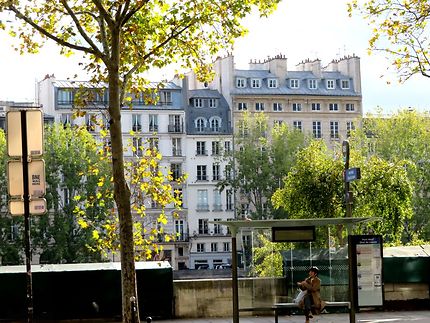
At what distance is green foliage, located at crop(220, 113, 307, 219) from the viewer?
3457 inches

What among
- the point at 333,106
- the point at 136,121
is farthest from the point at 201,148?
the point at 333,106

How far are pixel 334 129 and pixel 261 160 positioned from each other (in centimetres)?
1958

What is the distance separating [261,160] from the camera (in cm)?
8844

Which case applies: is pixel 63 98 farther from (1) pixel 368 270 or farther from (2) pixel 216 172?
(1) pixel 368 270

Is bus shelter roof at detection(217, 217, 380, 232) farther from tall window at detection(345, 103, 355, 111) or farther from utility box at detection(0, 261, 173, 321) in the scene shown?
tall window at detection(345, 103, 355, 111)

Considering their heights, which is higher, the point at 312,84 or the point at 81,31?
the point at 312,84

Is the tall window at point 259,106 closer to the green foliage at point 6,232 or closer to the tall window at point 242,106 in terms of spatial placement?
the tall window at point 242,106

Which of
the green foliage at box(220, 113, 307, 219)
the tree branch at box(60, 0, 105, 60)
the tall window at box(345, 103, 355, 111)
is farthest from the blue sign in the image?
the tall window at box(345, 103, 355, 111)

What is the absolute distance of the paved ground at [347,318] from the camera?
2448 cm

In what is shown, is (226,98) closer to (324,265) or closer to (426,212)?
(426,212)

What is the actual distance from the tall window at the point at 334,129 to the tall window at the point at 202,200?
52.3ft

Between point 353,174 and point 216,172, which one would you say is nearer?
point 353,174

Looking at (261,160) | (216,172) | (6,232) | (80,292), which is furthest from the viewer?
(216,172)

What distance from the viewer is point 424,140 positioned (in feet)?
269
